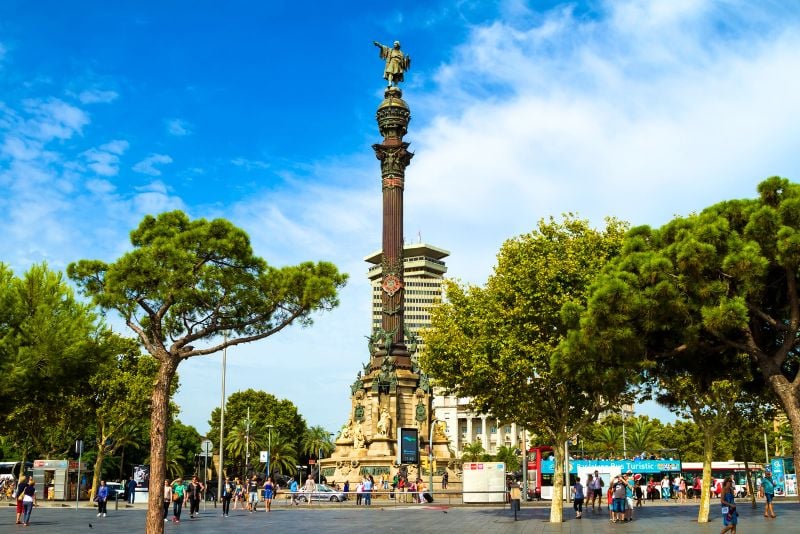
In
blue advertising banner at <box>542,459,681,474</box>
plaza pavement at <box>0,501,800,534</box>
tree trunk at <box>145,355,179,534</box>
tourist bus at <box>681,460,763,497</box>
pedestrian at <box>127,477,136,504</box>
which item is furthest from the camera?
tourist bus at <box>681,460,763,497</box>

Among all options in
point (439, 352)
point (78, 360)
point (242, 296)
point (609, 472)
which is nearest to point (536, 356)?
point (439, 352)

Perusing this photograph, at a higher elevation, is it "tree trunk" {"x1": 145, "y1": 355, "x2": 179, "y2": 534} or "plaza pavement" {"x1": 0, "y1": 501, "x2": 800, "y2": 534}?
"tree trunk" {"x1": 145, "y1": 355, "x2": 179, "y2": 534}

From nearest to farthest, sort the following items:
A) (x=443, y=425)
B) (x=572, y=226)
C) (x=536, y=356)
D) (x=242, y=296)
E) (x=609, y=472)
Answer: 1. (x=242, y=296)
2. (x=536, y=356)
3. (x=572, y=226)
4. (x=609, y=472)
5. (x=443, y=425)

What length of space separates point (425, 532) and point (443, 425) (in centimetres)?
4202

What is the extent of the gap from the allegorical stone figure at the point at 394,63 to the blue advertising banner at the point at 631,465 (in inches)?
1423

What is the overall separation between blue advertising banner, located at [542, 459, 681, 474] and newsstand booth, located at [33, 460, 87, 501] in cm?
3339

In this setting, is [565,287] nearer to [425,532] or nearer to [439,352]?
[439,352]

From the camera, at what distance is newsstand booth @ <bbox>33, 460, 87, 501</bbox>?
4878 cm

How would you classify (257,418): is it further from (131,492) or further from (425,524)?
(425,524)

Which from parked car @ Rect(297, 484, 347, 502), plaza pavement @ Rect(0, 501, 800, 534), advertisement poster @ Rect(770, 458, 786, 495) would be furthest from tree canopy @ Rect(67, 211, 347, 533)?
advertisement poster @ Rect(770, 458, 786, 495)

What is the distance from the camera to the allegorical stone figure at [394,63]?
7056 centimetres

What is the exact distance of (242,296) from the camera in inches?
905

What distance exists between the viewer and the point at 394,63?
7075 centimetres

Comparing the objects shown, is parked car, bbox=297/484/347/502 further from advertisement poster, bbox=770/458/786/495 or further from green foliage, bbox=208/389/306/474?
green foliage, bbox=208/389/306/474
